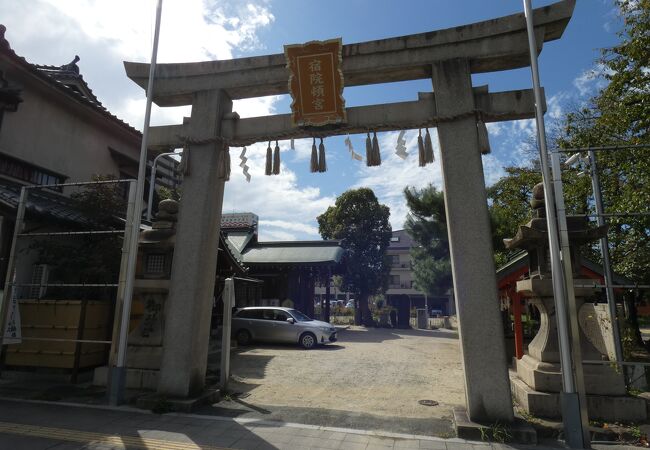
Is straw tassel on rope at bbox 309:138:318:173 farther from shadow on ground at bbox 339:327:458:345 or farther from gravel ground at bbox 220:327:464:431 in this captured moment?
shadow on ground at bbox 339:327:458:345

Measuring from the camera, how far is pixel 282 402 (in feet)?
24.3

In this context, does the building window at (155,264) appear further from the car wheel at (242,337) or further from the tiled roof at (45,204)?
the car wheel at (242,337)

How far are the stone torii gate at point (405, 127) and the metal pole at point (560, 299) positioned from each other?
38cm

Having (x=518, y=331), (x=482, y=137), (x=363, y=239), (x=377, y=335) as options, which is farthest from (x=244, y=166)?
(x=363, y=239)

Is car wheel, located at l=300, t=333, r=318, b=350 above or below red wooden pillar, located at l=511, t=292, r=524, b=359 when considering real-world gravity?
below

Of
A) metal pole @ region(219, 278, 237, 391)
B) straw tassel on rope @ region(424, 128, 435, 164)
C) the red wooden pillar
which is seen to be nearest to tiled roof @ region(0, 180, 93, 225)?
metal pole @ region(219, 278, 237, 391)

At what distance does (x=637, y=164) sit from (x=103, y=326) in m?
12.9

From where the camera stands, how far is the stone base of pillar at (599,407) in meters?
5.80

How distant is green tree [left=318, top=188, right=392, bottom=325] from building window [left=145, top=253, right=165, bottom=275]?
2202cm

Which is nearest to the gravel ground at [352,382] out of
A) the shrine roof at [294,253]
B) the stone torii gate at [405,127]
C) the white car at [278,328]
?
the white car at [278,328]

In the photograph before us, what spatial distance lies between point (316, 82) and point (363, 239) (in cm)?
2457

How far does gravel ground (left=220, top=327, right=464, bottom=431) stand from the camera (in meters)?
6.80

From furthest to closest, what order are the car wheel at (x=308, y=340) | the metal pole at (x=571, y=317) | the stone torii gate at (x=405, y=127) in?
the car wheel at (x=308, y=340) < the stone torii gate at (x=405, y=127) < the metal pole at (x=571, y=317)

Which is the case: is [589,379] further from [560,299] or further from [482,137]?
[482,137]
